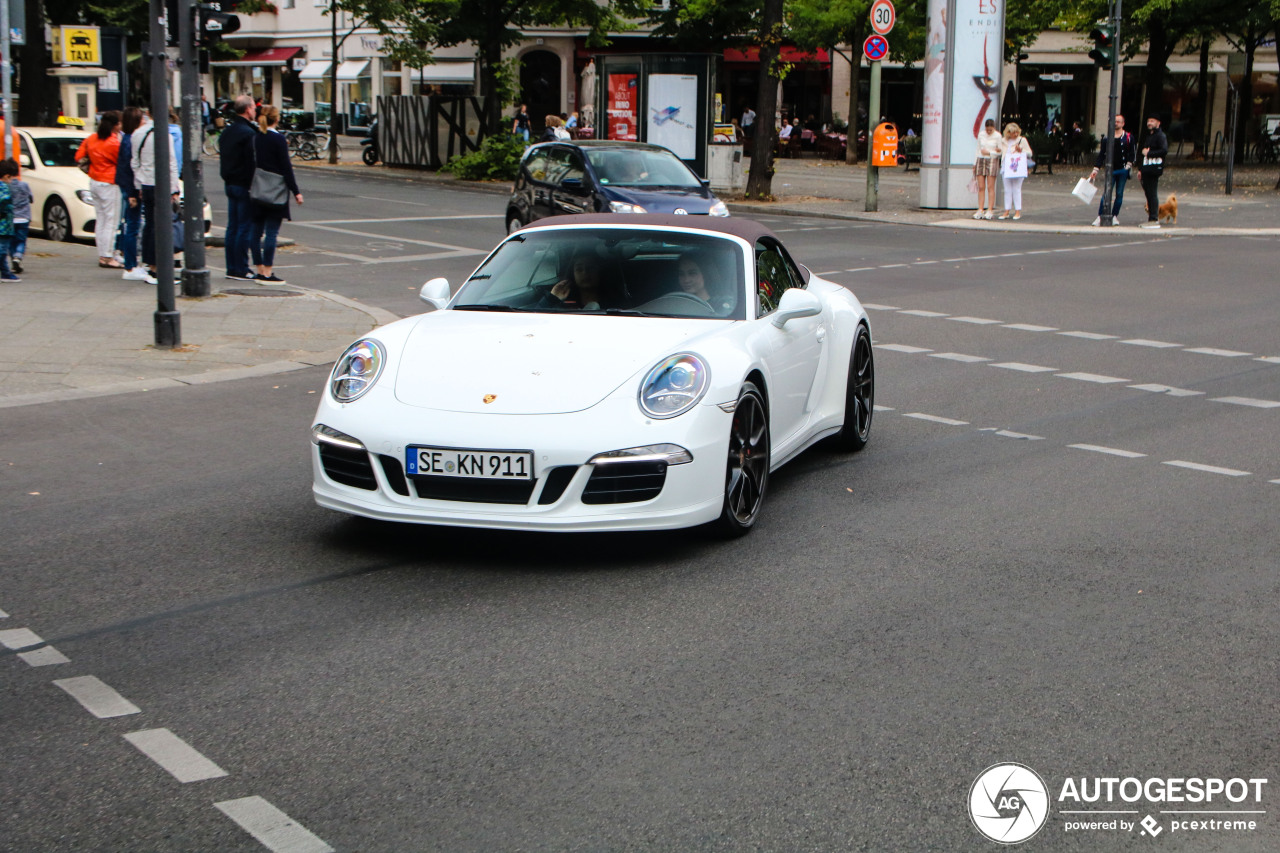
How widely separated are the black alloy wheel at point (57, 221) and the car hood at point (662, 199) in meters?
7.11

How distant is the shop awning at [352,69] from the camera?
66.1 m

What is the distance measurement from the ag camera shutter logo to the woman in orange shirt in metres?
14.2

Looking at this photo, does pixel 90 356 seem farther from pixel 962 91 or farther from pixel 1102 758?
pixel 962 91

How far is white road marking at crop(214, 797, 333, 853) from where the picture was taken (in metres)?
3.46

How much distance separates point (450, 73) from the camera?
63.5 m

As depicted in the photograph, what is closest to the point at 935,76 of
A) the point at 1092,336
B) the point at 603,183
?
the point at 603,183

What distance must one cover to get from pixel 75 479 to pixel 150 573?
6.02ft

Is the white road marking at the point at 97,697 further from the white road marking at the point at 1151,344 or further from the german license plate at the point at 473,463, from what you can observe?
the white road marking at the point at 1151,344

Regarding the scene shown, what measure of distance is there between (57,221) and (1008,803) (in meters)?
18.4

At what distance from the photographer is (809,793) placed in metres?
3.78

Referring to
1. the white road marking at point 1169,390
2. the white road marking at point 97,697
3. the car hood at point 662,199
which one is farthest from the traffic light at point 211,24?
the white road marking at point 97,697

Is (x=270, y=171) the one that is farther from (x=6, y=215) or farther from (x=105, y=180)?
(x=6, y=215)

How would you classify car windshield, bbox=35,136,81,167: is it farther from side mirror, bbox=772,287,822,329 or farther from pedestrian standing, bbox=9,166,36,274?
side mirror, bbox=772,287,822,329

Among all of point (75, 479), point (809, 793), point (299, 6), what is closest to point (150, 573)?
point (75, 479)
